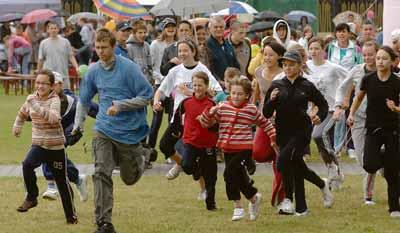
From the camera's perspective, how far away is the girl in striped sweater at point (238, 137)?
456 inches

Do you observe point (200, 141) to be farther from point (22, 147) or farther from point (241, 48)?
point (22, 147)

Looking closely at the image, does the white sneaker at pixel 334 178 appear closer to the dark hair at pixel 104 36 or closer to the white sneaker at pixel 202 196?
the white sneaker at pixel 202 196

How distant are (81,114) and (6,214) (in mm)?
1778

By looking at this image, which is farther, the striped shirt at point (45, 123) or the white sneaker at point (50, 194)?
the white sneaker at point (50, 194)

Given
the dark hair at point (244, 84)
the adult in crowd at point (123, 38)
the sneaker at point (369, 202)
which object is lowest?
the sneaker at point (369, 202)

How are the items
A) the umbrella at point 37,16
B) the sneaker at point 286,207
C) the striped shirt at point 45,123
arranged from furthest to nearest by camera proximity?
the umbrella at point 37,16 < the sneaker at point 286,207 < the striped shirt at point 45,123

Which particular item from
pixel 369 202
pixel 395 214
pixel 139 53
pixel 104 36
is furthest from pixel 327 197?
pixel 139 53

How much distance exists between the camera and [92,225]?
11.3 meters

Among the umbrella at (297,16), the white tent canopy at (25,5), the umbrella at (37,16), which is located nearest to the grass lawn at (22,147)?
the umbrella at (37,16)

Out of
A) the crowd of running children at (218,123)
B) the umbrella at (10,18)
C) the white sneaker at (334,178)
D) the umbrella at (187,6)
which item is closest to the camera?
the crowd of running children at (218,123)

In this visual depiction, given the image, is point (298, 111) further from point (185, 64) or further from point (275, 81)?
point (185, 64)

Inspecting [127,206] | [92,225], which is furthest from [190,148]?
[92,225]

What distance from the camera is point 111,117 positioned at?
34.6ft

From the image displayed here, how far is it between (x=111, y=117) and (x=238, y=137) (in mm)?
1599
